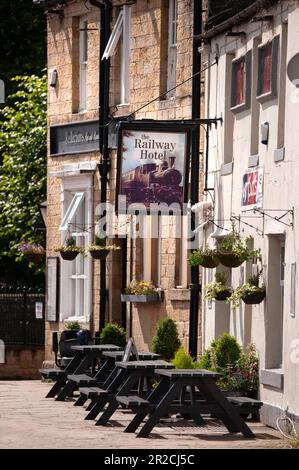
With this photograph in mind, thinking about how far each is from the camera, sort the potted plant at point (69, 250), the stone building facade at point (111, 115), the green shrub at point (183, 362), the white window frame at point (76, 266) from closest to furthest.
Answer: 1. the green shrub at point (183, 362)
2. the stone building facade at point (111, 115)
3. the potted plant at point (69, 250)
4. the white window frame at point (76, 266)

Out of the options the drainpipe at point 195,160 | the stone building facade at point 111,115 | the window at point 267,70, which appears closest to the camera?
the window at point 267,70

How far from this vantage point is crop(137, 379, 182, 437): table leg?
19.5m

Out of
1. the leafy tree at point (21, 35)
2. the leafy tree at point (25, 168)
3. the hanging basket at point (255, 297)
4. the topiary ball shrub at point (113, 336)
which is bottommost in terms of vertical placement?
the topiary ball shrub at point (113, 336)

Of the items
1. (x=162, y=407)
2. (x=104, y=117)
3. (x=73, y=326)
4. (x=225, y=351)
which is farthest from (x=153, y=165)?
(x=73, y=326)

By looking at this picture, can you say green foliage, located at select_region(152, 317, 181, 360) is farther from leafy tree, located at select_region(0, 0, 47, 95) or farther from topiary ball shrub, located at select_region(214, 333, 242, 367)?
leafy tree, located at select_region(0, 0, 47, 95)

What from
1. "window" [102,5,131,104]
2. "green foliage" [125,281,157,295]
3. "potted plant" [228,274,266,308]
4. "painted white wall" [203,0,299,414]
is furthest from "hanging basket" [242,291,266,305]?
"window" [102,5,131,104]

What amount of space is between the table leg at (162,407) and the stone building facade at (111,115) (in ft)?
23.9

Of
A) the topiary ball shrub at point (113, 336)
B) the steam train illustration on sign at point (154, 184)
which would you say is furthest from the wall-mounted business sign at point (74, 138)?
the steam train illustration on sign at point (154, 184)

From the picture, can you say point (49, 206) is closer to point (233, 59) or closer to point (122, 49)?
point (122, 49)

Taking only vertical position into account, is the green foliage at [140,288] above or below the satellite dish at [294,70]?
below

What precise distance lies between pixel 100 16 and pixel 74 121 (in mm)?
2123

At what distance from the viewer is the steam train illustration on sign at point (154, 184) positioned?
80.2ft

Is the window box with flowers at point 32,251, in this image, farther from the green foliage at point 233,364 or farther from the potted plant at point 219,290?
the potted plant at point 219,290

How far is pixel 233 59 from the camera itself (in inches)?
957
